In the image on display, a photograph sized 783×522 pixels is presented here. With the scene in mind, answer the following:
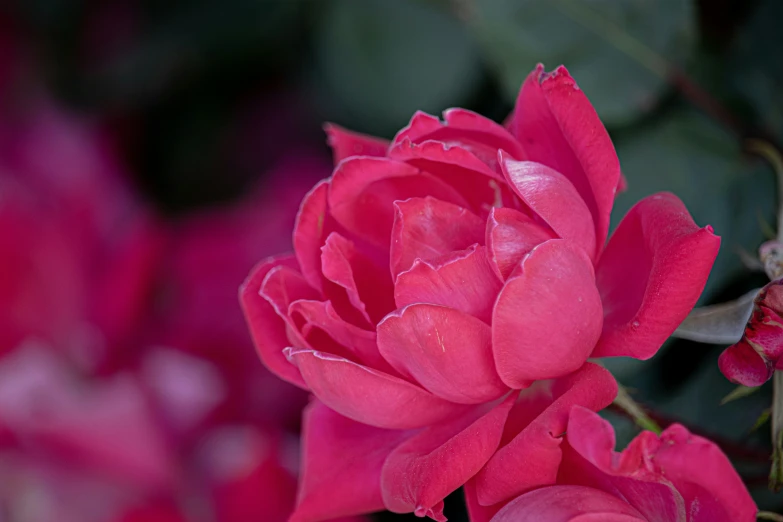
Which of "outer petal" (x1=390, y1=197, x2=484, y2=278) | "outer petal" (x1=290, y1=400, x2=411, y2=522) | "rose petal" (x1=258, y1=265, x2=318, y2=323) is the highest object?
"outer petal" (x1=390, y1=197, x2=484, y2=278)

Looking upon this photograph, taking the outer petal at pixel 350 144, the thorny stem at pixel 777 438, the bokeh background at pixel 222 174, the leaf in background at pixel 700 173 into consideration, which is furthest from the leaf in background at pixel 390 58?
the thorny stem at pixel 777 438

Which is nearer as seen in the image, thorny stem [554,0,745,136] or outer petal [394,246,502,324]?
outer petal [394,246,502,324]

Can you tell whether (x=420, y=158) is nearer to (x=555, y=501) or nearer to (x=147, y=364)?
(x=555, y=501)

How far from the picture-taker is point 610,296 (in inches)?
12.3

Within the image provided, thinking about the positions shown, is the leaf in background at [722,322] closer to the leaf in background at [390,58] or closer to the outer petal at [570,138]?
the outer petal at [570,138]

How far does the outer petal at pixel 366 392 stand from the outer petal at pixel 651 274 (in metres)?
0.08

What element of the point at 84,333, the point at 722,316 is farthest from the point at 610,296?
the point at 84,333

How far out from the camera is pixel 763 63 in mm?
471

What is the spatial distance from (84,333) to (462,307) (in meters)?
0.54

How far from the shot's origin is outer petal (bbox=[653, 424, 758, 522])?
0.76 ft

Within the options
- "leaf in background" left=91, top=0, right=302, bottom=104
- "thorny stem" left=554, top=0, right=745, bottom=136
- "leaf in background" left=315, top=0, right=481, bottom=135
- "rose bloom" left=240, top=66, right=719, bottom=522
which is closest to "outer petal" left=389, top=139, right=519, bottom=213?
"rose bloom" left=240, top=66, right=719, bottom=522

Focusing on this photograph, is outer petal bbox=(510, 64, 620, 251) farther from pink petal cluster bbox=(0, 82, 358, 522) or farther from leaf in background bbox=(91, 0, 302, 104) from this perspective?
leaf in background bbox=(91, 0, 302, 104)

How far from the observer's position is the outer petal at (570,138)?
0.28 meters

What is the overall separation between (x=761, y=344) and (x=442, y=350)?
0.12 m
